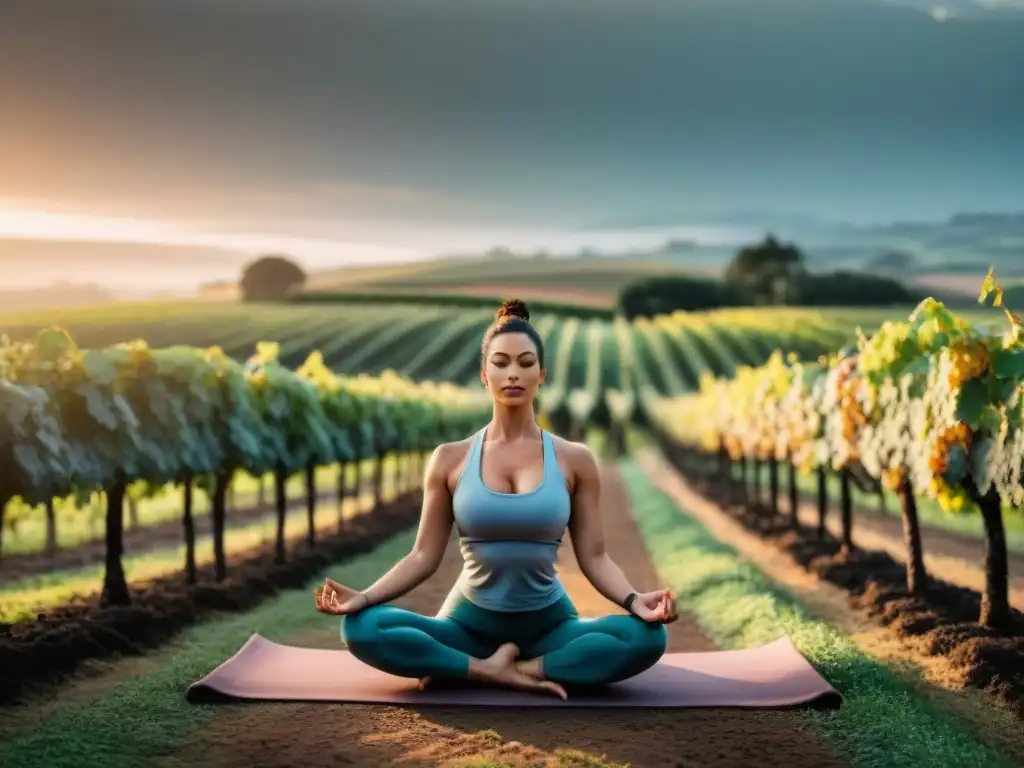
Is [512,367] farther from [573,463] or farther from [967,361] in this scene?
[967,361]

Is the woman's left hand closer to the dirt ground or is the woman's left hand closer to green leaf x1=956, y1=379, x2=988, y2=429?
green leaf x1=956, y1=379, x2=988, y2=429

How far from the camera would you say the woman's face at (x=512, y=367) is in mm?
6574

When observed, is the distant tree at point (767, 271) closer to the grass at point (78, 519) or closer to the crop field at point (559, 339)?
the crop field at point (559, 339)

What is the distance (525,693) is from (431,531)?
1.02 meters

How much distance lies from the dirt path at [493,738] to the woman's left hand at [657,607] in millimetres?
471

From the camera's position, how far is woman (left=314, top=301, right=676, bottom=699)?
641 centimetres

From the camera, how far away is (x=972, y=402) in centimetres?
894

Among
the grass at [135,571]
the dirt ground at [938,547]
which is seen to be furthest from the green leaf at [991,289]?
the grass at [135,571]

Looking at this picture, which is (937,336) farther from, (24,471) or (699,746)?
(24,471)

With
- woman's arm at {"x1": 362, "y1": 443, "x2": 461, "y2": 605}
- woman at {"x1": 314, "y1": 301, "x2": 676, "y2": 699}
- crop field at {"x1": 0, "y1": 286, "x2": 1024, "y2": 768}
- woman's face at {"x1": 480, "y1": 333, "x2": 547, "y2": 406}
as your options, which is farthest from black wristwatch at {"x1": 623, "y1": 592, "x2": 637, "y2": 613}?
woman's face at {"x1": 480, "y1": 333, "x2": 547, "y2": 406}

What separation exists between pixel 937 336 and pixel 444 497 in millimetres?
4668

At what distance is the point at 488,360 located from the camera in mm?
6668

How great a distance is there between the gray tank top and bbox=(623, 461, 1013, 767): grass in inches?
61.2

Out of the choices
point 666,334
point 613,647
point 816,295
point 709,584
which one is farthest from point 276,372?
point 666,334
